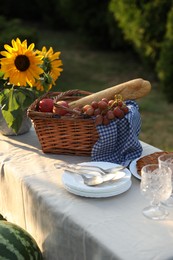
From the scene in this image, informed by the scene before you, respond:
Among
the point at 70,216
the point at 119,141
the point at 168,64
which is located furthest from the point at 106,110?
the point at 168,64

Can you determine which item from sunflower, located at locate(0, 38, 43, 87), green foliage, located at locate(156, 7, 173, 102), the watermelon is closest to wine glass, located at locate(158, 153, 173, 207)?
the watermelon

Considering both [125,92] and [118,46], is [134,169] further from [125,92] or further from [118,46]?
[118,46]

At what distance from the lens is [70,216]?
199cm

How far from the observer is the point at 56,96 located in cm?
268

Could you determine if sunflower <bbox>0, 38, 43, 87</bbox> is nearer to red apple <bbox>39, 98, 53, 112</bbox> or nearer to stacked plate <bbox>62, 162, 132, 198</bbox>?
red apple <bbox>39, 98, 53, 112</bbox>

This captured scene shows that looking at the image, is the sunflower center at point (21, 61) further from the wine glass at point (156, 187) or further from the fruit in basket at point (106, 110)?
the wine glass at point (156, 187)

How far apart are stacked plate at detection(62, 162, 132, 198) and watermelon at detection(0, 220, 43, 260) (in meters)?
0.27

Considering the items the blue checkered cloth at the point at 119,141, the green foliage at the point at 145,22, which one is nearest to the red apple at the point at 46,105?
the blue checkered cloth at the point at 119,141

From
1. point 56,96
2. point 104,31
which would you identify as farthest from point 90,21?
point 56,96

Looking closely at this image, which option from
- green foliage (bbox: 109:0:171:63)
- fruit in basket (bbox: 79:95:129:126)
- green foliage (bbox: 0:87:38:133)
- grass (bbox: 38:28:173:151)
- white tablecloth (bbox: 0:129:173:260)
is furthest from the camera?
green foliage (bbox: 109:0:171:63)

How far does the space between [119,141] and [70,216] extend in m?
0.59

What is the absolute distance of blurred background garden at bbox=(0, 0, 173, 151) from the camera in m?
6.25

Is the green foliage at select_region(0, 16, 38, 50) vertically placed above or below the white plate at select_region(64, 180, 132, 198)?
below

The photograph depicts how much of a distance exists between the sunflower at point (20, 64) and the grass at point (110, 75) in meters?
2.66
